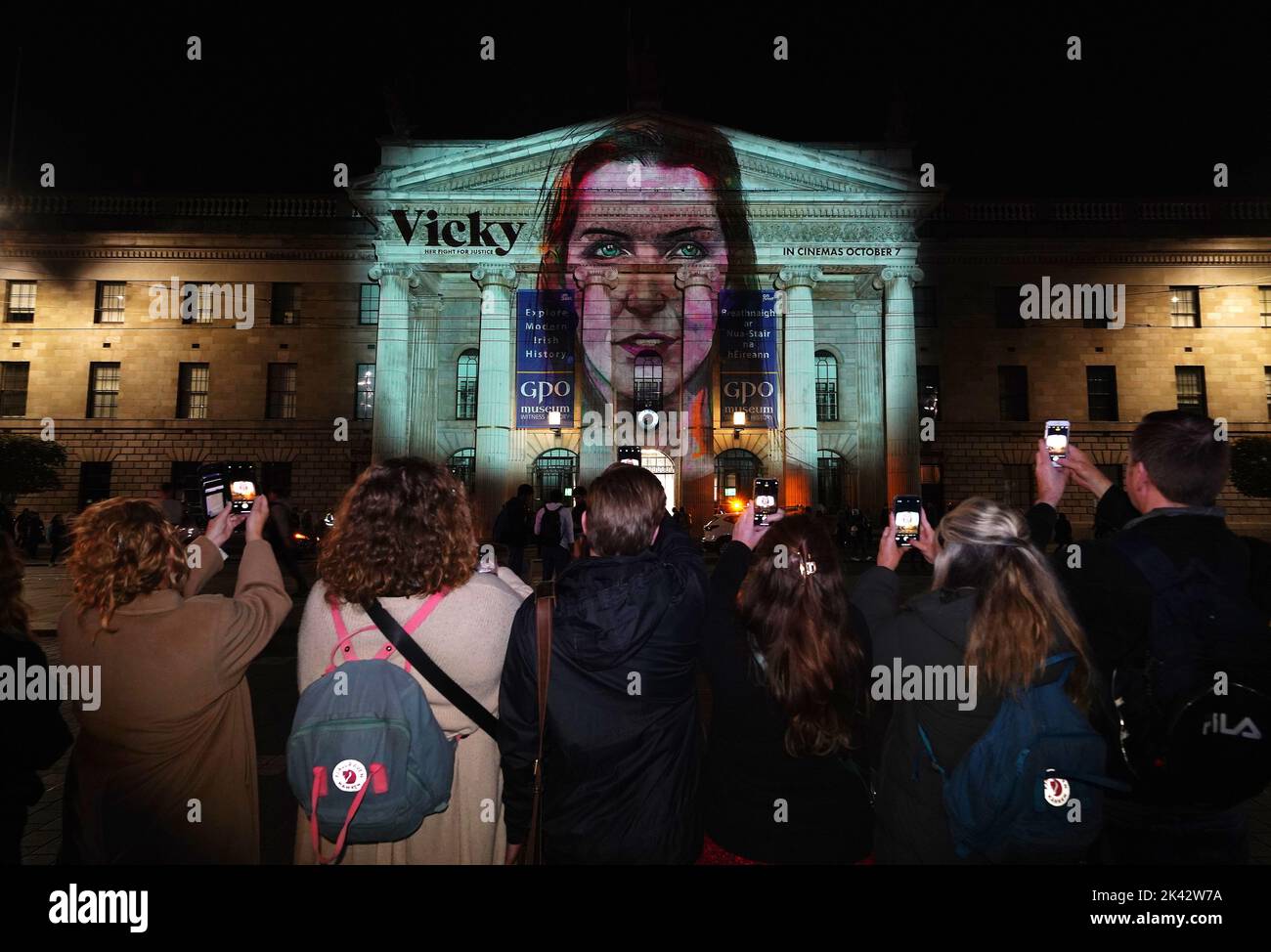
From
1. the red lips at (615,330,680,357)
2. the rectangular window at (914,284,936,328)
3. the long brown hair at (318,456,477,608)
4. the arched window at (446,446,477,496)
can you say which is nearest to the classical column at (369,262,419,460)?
the arched window at (446,446,477,496)

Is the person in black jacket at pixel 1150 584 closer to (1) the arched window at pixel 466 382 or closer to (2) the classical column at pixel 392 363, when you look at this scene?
(2) the classical column at pixel 392 363

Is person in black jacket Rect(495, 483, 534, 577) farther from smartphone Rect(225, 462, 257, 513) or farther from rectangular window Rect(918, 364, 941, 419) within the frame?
rectangular window Rect(918, 364, 941, 419)

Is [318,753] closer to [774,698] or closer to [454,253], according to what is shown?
[774,698]

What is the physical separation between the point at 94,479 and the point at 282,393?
29.0ft

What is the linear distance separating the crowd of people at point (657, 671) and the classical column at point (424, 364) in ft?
87.3

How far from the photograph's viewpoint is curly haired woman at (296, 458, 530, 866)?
249 cm

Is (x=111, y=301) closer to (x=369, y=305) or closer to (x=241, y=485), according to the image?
(x=369, y=305)

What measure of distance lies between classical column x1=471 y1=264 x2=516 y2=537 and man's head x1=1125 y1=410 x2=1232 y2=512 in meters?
23.8

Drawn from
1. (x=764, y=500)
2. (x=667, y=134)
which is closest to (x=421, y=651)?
(x=764, y=500)

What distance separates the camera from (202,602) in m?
2.72

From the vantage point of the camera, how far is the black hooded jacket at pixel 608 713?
2.52 metres

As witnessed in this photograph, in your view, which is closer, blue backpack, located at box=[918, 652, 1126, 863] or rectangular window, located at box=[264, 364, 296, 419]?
blue backpack, located at box=[918, 652, 1126, 863]

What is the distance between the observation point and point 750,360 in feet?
75.5

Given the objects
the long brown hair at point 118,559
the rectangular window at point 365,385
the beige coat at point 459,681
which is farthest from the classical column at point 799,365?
the long brown hair at point 118,559
